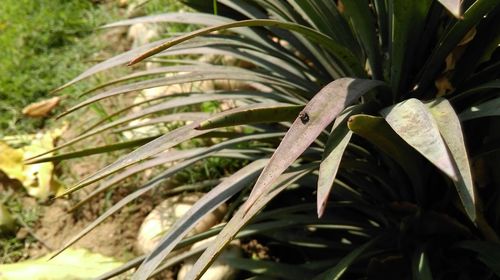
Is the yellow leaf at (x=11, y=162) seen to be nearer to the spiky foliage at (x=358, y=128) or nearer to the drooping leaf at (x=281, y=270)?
the spiky foliage at (x=358, y=128)

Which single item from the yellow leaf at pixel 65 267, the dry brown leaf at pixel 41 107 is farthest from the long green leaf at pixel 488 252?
the dry brown leaf at pixel 41 107

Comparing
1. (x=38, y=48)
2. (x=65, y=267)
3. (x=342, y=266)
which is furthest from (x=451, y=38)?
(x=38, y=48)

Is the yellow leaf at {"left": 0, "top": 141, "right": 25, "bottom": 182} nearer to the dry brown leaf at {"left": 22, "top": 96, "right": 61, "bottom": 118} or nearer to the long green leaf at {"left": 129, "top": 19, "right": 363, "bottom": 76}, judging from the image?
the dry brown leaf at {"left": 22, "top": 96, "right": 61, "bottom": 118}

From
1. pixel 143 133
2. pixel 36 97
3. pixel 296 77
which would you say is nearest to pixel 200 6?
pixel 296 77

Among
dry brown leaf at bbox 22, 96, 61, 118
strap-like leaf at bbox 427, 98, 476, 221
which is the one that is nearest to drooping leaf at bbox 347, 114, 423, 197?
strap-like leaf at bbox 427, 98, 476, 221

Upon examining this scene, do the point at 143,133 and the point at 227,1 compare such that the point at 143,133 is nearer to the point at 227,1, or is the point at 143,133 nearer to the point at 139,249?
the point at 139,249
